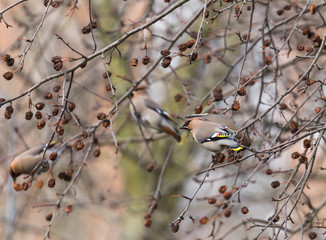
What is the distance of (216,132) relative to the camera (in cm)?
320

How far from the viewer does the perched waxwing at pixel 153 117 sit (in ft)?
15.4

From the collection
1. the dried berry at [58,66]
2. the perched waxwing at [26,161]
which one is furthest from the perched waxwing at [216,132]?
the perched waxwing at [26,161]

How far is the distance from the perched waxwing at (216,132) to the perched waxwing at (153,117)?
46.0 inches

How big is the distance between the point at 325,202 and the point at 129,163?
462 cm

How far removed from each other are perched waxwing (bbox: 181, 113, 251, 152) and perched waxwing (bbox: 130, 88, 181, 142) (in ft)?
3.83

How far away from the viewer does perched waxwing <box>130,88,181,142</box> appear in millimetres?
4688

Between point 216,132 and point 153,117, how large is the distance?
5.59 feet

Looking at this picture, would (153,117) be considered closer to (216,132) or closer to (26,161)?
(26,161)

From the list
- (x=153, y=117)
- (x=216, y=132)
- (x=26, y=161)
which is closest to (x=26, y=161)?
(x=26, y=161)

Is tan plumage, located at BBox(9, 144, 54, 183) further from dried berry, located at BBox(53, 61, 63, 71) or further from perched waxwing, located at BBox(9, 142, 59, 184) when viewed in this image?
dried berry, located at BBox(53, 61, 63, 71)

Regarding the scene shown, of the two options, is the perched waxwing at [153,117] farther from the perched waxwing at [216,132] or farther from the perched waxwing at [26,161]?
the perched waxwing at [216,132]

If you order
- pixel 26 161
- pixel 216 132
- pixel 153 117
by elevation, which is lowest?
pixel 26 161

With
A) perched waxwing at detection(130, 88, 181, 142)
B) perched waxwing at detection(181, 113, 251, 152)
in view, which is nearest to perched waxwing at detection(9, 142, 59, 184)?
perched waxwing at detection(130, 88, 181, 142)

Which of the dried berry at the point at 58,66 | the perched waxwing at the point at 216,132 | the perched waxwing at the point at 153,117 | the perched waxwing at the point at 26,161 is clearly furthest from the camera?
the perched waxwing at the point at 153,117
